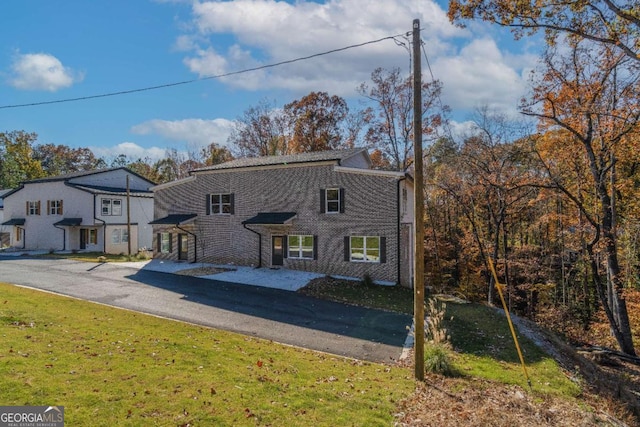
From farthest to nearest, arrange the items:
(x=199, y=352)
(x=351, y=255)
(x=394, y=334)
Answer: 1. (x=351, y=255)
2. (x=394, y=334)
3. (x=199, y=352)

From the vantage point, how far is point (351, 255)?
69.8 ft

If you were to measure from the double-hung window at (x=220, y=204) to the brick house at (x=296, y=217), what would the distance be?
7 cm

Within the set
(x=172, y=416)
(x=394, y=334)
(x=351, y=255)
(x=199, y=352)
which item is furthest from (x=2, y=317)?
(x=351, y=255)

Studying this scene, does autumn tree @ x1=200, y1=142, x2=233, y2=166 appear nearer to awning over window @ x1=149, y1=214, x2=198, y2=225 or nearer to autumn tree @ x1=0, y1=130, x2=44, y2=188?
awning over window @ x1=149, y1=214, x2=198, y2=225

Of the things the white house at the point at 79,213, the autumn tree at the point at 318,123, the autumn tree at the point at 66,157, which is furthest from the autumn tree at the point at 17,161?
the autumn tree at the point at 318,123

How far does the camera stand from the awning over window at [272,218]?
22109 mm

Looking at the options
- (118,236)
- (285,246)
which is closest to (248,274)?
(285,246)

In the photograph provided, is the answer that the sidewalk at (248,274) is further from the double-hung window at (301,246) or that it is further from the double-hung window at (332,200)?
the double-hung window at (332,200)

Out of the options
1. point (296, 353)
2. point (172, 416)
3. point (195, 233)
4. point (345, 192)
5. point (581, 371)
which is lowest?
point (581, 371)

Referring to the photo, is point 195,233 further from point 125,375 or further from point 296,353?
point 125,375

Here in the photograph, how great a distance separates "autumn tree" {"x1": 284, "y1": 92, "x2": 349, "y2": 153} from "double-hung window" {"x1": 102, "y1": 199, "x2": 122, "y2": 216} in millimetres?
17414

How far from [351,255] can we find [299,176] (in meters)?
5.78

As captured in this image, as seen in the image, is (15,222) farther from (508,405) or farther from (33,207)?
(508,405)

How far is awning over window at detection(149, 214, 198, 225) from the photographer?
25403 millimetres
